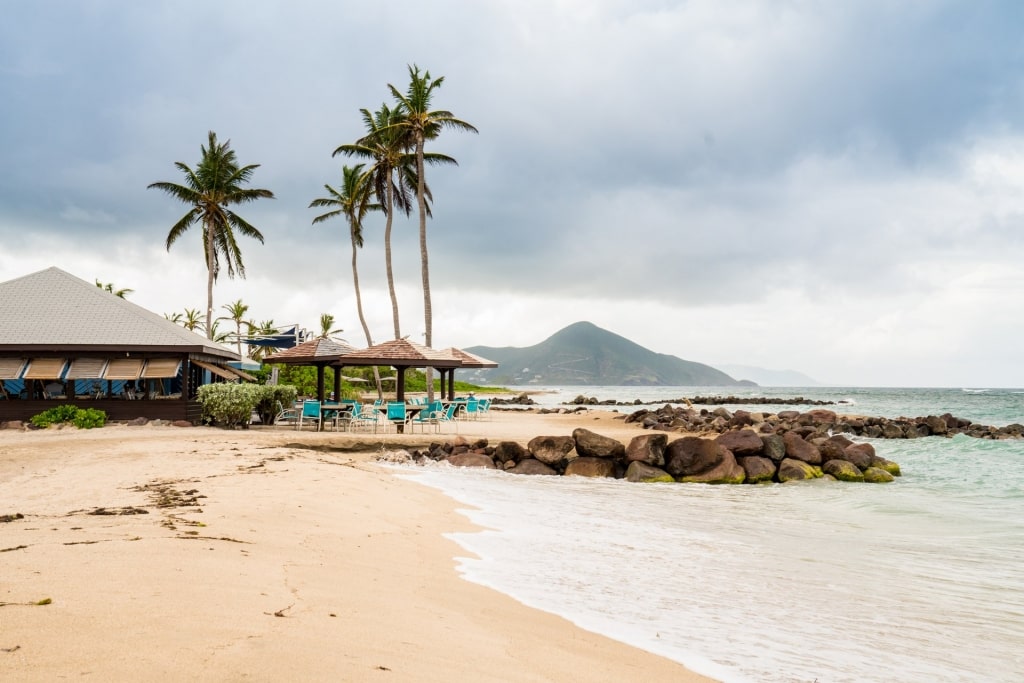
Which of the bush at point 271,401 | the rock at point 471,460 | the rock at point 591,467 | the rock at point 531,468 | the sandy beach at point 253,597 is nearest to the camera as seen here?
the sandy beach at point 253,597

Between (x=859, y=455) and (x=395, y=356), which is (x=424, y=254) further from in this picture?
(x=859, y=455)

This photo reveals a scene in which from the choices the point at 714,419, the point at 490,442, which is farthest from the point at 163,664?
the point at 714,419

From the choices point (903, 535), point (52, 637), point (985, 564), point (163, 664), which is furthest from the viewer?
point (903, 535)

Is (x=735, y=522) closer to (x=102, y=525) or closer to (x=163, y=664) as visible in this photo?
(x=102, y=525)

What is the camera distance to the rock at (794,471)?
48.6ft

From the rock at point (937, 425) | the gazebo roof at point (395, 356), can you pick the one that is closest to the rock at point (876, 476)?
the gazebo roof at point (395, 356)

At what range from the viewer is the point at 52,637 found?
9.05 ft

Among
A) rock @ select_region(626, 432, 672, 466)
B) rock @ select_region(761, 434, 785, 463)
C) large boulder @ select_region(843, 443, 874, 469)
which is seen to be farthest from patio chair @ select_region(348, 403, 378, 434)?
large boulder @ select_region(843, 443, 874, 469)

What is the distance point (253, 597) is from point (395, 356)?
16.5 meters

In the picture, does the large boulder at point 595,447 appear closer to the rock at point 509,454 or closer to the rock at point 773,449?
the rock at point 509,454

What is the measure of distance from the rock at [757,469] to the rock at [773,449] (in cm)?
50

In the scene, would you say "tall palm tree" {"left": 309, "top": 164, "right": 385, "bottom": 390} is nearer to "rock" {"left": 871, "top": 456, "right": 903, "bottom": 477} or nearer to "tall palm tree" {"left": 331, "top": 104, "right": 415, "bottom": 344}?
"tall palm tree" {"left": 331, "top": 104, "right": 415, "bottom": 344}

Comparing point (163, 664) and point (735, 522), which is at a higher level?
point (163, 664)

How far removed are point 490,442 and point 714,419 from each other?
17.4 meters
